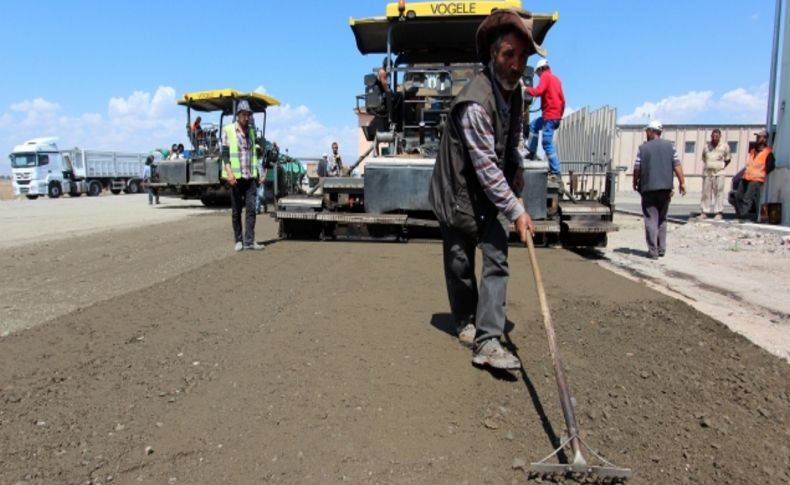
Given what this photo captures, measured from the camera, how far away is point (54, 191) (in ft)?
103

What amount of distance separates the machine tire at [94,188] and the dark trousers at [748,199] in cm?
3436

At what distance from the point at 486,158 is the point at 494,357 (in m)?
1.10

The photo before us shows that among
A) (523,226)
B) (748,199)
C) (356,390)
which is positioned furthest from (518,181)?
(748,199)

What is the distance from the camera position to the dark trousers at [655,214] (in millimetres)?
7424

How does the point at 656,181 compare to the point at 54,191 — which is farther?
the point at 54,191

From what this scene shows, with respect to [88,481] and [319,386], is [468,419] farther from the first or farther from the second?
[88,481]

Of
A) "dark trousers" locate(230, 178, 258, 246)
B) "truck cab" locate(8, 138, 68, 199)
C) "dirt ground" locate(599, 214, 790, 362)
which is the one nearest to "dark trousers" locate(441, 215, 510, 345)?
"dirt ground" locate(599, 214, 790, 362)

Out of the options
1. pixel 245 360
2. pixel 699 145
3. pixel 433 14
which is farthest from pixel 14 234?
pixel 699 145

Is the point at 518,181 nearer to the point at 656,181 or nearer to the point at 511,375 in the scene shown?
the point at 511,375

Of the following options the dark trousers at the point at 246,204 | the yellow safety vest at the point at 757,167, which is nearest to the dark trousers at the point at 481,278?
the dark trousers at the point at 246,204

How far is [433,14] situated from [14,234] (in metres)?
8.94

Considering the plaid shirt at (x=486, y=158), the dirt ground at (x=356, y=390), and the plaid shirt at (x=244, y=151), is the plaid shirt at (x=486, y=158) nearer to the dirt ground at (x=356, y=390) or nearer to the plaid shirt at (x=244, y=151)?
the dirt ground at (x=356, y=390)

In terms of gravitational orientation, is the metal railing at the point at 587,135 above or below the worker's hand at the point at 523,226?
above

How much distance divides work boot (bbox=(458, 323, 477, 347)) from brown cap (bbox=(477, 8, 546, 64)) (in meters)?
1.69
